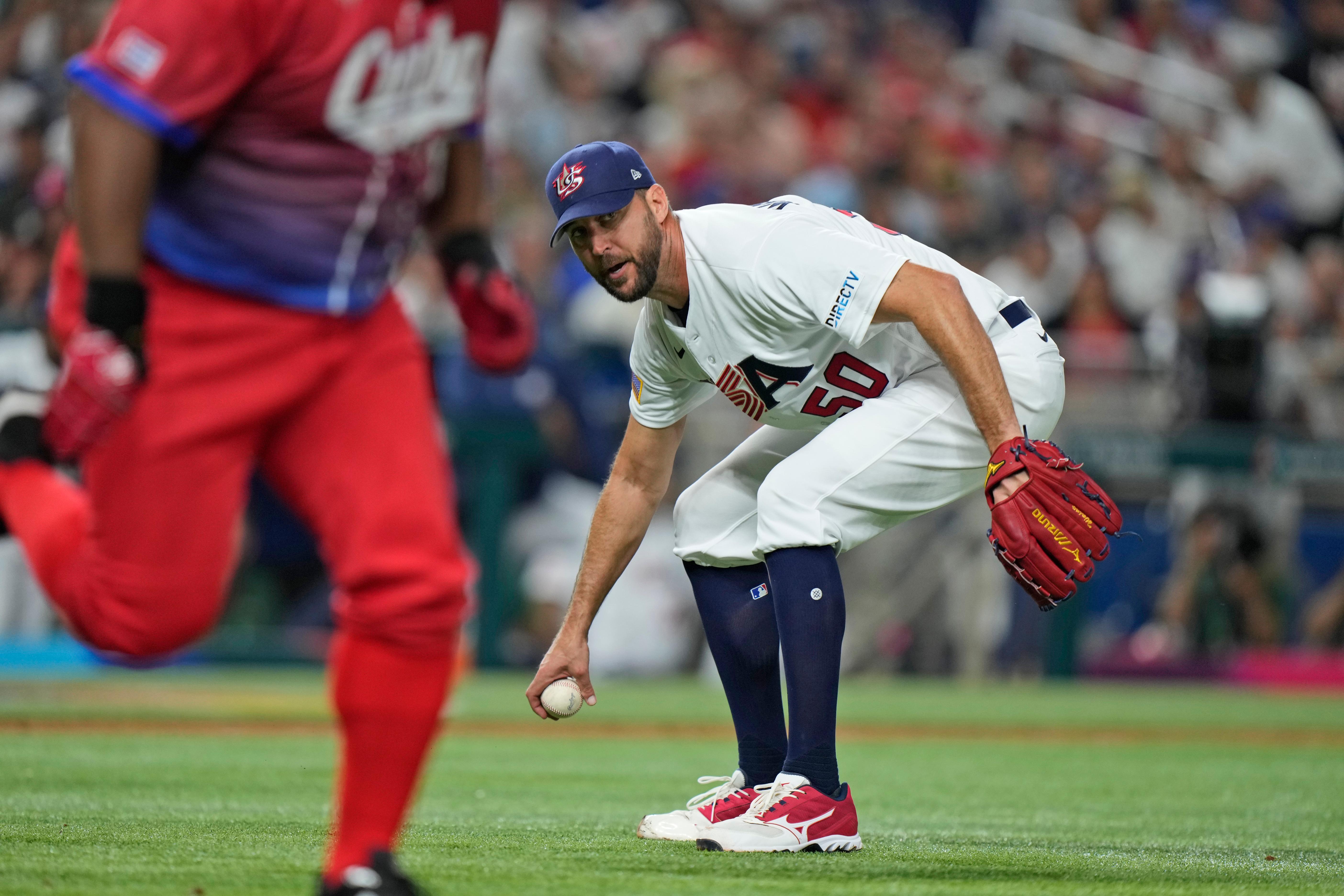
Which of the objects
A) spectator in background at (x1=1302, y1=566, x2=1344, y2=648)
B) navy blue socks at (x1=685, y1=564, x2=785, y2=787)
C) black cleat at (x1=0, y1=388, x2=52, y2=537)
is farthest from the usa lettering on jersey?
spectator in background at (x1=1302, y1=566, x2=1344, y2=648)

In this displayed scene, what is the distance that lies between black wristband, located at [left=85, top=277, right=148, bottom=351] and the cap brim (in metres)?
1.27

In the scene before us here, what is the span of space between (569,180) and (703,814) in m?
1.76

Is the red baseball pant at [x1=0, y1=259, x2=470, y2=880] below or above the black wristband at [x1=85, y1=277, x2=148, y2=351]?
below

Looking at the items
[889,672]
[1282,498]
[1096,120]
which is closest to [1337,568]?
[1282,498]

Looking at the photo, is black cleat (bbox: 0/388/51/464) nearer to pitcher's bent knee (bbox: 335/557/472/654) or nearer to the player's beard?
pitcher's bent knee (bbox: 335/557/472/654)

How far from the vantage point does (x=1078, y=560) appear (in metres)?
4.12

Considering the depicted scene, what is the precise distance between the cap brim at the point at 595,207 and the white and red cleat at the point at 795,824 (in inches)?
59.1

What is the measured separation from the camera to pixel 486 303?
419 cm

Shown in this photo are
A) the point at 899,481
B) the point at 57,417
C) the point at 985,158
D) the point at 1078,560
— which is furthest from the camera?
the point at 985,158

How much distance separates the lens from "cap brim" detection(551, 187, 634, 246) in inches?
170

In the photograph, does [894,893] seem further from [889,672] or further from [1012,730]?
[889,672]

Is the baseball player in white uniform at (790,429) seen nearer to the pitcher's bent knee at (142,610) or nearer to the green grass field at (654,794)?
the green grass field at (654,794)

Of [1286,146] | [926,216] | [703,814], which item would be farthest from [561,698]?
[1286,146]

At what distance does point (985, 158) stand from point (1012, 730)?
28.5 feet
